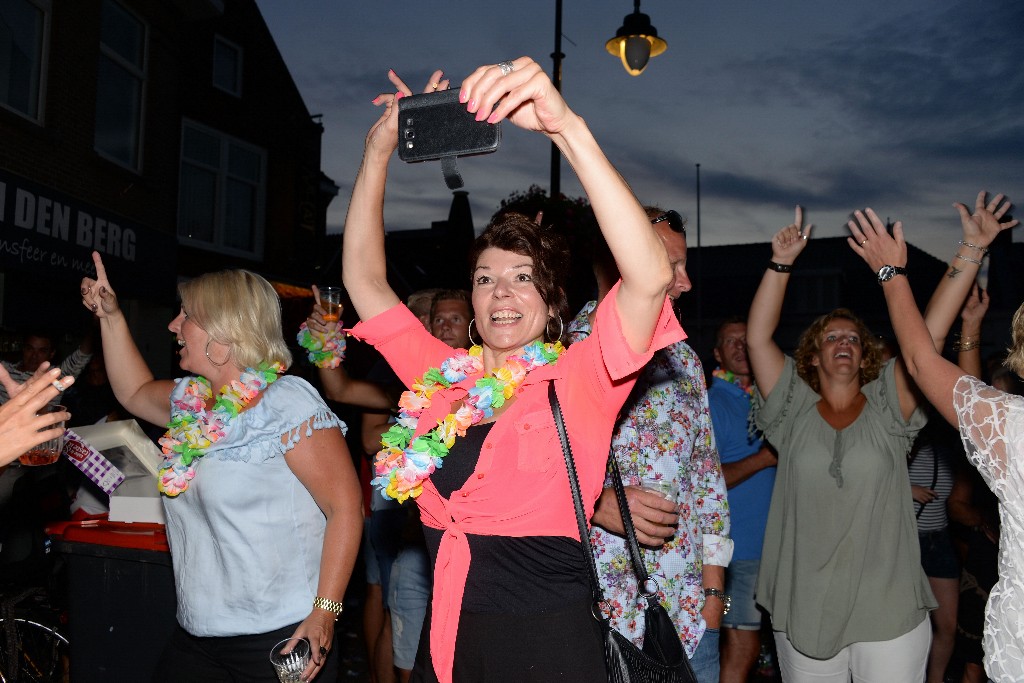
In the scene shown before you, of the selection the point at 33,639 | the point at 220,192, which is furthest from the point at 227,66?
the point at 33,639

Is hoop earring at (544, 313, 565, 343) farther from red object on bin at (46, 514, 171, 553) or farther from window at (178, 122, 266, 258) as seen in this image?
window at (178, 122, 266, 258)

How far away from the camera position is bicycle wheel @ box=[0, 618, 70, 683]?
446 cm

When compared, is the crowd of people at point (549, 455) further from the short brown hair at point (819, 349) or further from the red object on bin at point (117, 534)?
the red object on bin at point (117, 534)

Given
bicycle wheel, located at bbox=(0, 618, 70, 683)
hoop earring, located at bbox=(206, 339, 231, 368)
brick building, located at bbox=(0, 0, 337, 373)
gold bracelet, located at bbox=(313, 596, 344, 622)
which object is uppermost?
brick building, located at bbox=(0, 0, 337, 373)

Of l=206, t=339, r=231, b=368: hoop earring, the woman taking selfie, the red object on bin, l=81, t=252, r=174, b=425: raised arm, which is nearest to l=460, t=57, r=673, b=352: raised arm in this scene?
the woman taking selfie

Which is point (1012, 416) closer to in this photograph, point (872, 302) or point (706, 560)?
point (706, 560)

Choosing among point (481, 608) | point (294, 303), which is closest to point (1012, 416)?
point (481, 608)

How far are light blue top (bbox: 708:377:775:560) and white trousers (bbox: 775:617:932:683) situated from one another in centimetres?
103

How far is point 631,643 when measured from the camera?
74.5 inches

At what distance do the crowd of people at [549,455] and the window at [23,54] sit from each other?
21.7 feet

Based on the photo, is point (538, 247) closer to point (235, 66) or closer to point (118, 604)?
point (118, 604)

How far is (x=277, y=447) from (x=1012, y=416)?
234cm

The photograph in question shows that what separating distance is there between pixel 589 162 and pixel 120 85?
38.7 feet

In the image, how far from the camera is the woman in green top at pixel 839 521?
11.6 ft
